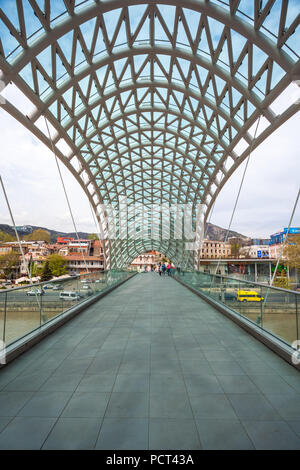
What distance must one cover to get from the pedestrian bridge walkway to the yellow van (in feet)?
3.39

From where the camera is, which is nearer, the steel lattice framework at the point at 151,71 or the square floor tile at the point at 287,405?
the square floor tile at the point at 287,405

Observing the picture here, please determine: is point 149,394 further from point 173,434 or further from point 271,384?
point 271,384

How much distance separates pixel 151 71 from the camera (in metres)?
18.8

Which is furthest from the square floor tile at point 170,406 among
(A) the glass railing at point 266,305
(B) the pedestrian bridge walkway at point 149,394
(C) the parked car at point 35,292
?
(C) the parked car at point 35,292

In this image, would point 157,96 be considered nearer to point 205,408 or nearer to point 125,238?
point 205,408

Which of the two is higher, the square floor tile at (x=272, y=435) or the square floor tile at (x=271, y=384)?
the square floor tile at (x=272, y=435)

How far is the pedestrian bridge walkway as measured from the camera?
2932mm

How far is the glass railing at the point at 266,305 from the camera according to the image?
17.1 ft

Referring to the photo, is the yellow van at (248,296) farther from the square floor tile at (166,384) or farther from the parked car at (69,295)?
the parked car at (69,295)

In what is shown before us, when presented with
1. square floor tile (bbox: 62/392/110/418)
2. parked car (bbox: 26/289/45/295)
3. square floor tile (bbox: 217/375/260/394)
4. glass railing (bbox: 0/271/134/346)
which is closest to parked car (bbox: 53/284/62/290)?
glass railing (bbox: 0/271/134/346)

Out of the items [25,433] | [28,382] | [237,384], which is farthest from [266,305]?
[25,433]

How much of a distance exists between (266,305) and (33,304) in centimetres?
576

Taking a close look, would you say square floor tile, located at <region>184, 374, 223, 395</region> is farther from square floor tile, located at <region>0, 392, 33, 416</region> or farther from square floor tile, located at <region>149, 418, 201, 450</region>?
square floor tile, located at <region>0, 392, 33, 416</region>

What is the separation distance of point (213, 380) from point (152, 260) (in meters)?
119
